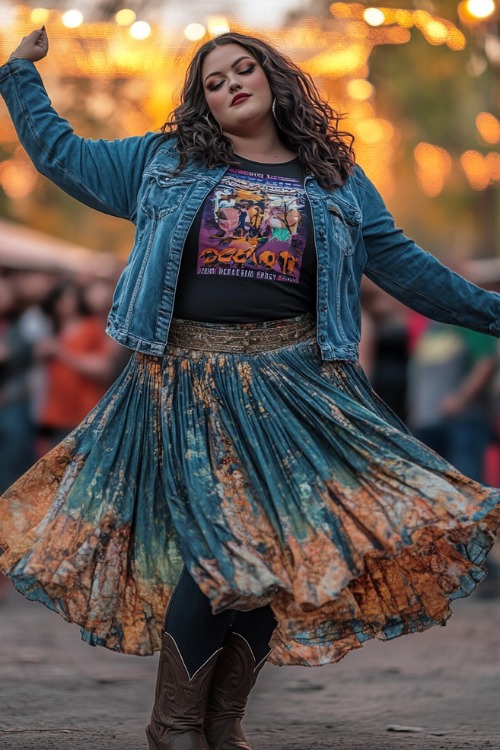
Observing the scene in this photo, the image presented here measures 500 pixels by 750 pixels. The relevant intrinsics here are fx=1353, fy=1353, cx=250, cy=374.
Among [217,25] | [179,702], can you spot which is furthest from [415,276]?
[217,25]

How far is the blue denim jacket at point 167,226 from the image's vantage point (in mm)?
3498

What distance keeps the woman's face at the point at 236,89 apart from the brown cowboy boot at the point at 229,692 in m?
1.38

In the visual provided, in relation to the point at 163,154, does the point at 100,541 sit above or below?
below

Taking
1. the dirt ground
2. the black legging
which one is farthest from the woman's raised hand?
the dirt ground

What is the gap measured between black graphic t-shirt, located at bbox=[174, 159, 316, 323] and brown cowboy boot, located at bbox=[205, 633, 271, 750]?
35.1 inches

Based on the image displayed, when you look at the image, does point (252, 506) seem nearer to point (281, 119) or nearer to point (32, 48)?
point (281, 119)

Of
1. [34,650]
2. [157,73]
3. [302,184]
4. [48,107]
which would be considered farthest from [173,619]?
[157,73]

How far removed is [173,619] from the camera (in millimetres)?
3471

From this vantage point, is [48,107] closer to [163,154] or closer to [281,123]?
[163,154]

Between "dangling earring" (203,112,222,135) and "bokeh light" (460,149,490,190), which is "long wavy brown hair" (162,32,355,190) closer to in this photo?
"dangling earring" (203,112,222,135)

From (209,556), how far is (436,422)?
18.6ft

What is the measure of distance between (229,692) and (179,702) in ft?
0.70

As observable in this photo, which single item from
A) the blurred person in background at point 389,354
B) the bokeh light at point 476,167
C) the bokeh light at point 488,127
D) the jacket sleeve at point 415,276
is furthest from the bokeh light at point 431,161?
the jacket sleeve at point 415,276

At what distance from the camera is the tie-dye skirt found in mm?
3305
